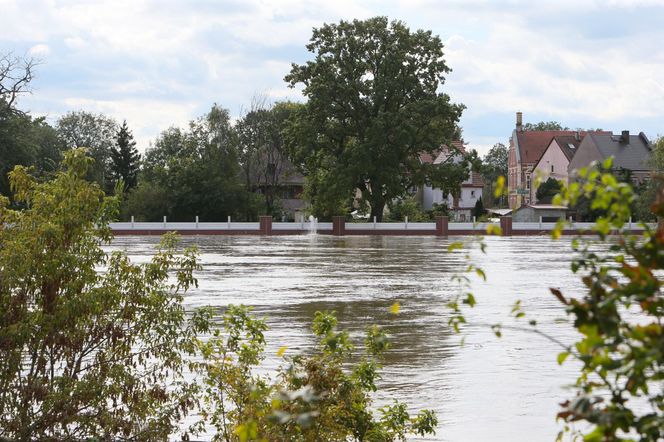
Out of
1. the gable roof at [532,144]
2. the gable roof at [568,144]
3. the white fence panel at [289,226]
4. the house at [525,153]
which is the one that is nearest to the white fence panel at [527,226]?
the white fence panel at [289,226]

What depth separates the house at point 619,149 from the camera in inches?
3846

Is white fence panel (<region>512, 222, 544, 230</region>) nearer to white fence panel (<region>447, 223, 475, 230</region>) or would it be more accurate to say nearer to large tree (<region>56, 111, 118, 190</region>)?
white fence panel (<region>447, 223, 475, 230</region>)

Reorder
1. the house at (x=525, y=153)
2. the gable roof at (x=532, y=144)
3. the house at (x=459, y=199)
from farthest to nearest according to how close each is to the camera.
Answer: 1. the gable roof at (x=532, y=144)
2. the house at (x=525, y=153)
3. the house at (x=459, y=199)

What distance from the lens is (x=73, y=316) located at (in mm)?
7215

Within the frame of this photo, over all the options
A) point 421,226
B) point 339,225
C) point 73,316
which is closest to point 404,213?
point 421,226

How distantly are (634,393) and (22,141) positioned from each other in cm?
6782

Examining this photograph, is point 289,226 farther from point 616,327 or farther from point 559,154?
point 616,327

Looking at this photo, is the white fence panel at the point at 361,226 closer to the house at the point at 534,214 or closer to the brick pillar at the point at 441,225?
the brick pillar at the point at 441,225

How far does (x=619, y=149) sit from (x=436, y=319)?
277ft

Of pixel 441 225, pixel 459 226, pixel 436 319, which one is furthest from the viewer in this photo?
pixel 459 226

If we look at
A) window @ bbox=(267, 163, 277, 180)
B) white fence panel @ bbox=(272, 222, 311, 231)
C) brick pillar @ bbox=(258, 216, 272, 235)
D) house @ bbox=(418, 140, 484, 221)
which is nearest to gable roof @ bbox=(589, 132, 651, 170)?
house @ bbox=(418, 140, 484, 221)

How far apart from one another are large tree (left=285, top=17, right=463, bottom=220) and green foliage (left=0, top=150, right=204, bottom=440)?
200ft

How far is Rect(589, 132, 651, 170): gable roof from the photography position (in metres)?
97.6

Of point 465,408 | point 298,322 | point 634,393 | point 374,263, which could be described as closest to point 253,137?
point 374,263
